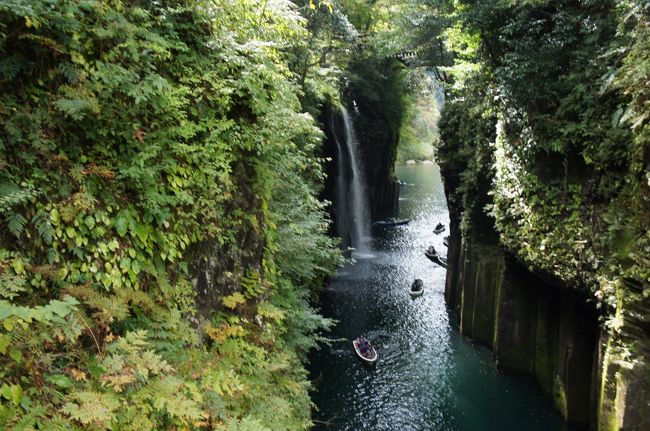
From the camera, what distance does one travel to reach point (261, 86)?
7.15 m

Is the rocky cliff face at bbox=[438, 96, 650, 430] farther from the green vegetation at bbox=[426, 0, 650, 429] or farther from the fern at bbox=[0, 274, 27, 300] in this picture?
the fern at bbox=[0, 274, 27, 300]

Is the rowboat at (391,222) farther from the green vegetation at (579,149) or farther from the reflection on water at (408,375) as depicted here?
the green vegetation at (579,149)

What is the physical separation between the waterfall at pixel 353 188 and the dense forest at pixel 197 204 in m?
16.8

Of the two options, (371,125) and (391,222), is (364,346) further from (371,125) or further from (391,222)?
(391,222)

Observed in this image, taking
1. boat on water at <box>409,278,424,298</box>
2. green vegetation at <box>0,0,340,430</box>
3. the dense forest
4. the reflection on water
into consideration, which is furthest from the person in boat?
green vegetation at <box>0,0,340,430</box>

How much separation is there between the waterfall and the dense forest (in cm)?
1680

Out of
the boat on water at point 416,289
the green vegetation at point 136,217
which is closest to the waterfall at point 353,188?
the boat on water at point 416,289

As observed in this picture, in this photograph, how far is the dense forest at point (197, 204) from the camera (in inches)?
178

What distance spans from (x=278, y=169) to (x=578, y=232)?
27.0 ft

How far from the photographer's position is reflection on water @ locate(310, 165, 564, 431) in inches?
548

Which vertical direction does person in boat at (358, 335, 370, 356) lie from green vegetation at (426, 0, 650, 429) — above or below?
below

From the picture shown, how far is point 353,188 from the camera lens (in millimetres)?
32094

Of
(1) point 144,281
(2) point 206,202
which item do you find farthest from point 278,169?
(1) point 144,281

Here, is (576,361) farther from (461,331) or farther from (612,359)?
(461,331)
